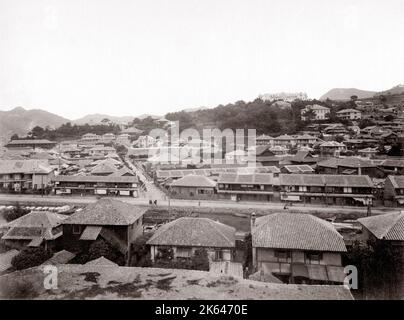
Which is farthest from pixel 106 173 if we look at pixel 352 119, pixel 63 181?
pixel 352 119

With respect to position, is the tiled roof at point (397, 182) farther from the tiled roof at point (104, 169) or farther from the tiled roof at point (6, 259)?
the tiled roof at point (6, 259)

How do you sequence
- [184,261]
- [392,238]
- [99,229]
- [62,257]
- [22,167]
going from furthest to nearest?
[22,167], [99,229], [62,257], [184,261], [392,238]

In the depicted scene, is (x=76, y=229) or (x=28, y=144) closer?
(x=76, y=229)

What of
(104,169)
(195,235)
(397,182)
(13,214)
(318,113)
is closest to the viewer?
(195,235)

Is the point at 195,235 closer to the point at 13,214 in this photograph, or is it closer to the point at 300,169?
the point at 13,214

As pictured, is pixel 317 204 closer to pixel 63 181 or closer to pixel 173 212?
pixel 173 212

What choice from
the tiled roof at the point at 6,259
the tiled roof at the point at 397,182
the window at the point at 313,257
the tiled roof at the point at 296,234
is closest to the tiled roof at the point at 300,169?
the tiled roof at the point at 397,182

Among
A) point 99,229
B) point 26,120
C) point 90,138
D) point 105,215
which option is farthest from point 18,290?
point 26,120
